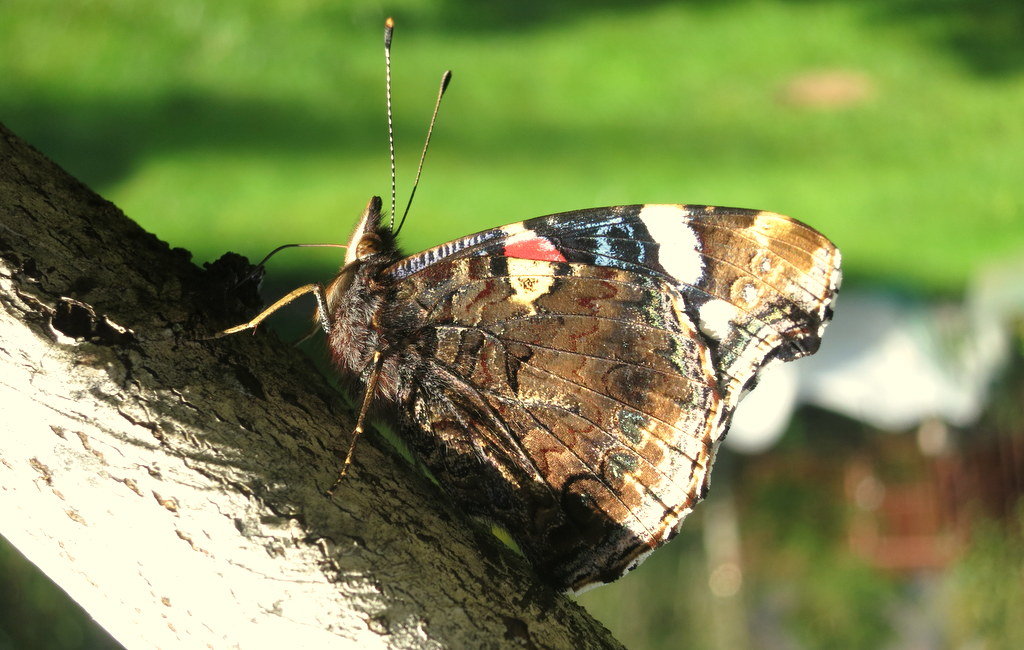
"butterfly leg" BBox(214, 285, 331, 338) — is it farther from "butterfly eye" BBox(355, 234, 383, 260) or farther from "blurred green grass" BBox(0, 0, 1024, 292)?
"blurred green grass" BBox(0, 0, 1024, 292)

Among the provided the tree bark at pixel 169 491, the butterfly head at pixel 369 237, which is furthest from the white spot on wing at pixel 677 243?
the tree bark at pixel 169 491

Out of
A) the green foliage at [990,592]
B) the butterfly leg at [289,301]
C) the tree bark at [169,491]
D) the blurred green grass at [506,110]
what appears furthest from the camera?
the green foliage at [990,592]

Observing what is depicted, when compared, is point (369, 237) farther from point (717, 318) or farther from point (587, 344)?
point (717, 318)

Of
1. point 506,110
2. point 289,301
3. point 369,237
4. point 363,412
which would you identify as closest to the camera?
point 363,412

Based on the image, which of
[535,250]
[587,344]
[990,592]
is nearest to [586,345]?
[587,344]

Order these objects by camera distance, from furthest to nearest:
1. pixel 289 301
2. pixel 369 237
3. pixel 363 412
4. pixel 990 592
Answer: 1. pixel 990 592
2. pixel 369 237
3. pixel 289 301
4. pixel 363 412

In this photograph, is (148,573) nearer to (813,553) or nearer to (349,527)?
(349,527)

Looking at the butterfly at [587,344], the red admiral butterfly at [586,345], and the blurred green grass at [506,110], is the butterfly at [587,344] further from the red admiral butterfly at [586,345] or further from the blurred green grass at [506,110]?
the blurred green grass at [506,110]

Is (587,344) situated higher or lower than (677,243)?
lower
